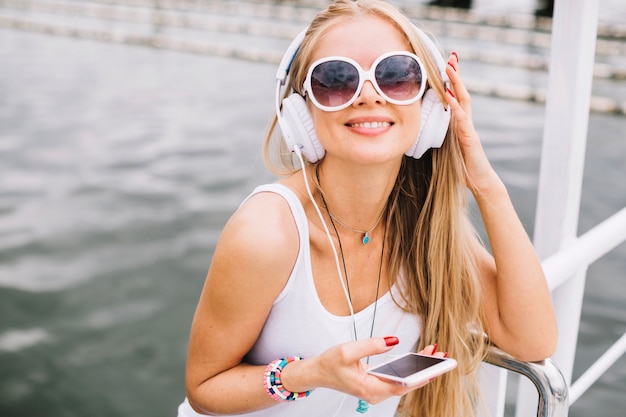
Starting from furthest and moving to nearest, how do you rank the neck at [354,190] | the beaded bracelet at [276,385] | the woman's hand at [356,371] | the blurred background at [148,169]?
the blurred background at [148,169] < the neck at [354,190] < the beaded bracelet at [276,385] < the woman's hand at [356,371]

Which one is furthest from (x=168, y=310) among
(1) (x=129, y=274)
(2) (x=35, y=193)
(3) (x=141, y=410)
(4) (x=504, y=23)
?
(4) (x=504, y=23)

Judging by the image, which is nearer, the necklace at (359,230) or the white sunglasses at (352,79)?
the white sunglasses at (352,79)

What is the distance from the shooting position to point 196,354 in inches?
55.4

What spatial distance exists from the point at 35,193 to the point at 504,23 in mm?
11689

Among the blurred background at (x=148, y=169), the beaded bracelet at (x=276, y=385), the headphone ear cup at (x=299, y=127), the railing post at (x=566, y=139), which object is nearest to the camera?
the beaded bracelet at (x=276, y=385)

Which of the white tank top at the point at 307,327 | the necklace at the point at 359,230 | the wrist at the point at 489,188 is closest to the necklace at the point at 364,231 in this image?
the necklace at the point at 359,230

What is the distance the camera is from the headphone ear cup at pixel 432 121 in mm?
1438

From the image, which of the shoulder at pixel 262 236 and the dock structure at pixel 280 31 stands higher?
the dock structure at pixel 280 31

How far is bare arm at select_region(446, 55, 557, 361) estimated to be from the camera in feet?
4.91

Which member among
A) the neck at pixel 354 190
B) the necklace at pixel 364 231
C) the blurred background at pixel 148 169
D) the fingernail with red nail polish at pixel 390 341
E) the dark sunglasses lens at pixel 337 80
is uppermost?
the dark sunglasses lens at pixel 337 80

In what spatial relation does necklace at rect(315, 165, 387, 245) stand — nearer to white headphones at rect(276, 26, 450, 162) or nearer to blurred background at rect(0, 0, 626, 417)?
white headphones at rect(276, 26, 450, 162)

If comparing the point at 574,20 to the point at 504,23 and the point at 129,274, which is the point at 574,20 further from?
the point at 504,23

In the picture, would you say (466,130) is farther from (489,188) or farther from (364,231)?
(364,231)

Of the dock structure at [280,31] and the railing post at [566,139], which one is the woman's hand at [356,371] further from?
the dock structure at [280,31]
